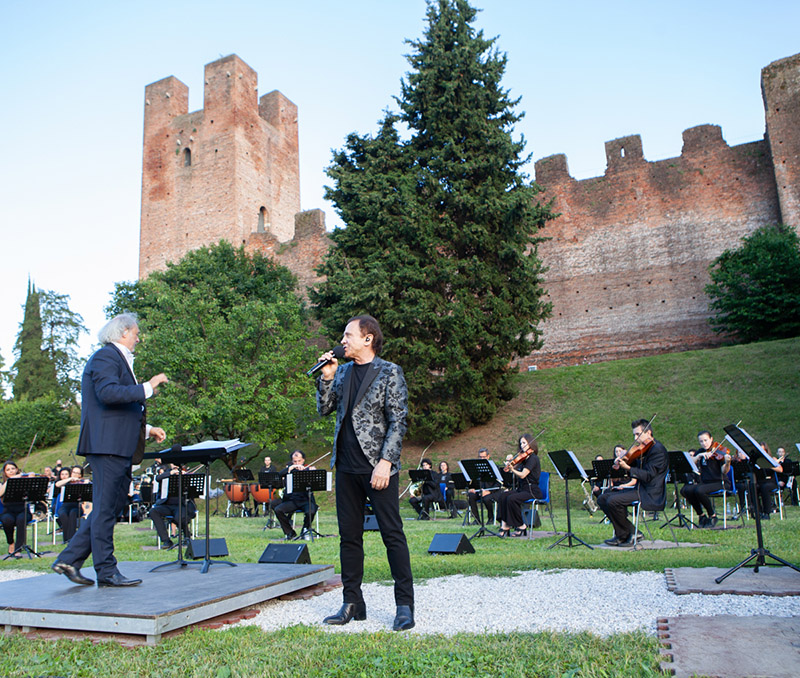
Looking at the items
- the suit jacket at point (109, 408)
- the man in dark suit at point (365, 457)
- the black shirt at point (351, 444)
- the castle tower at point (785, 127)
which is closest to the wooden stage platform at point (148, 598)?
the man in dark suit at point (365, 457)

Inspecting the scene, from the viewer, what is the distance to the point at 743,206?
1027 inches

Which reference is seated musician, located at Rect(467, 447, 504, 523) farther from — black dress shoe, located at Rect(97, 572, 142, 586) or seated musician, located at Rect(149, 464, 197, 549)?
black dress shoe, located at Rect(97, 572, 142, 586)

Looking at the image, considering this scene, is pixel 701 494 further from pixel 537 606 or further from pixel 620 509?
pixel 537 606

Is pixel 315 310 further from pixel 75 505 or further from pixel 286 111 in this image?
pixel 286 111

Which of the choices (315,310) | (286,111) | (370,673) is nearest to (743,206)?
(315,310)

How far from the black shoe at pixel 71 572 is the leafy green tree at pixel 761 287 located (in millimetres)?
23100

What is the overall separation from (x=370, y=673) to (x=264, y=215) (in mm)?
34446

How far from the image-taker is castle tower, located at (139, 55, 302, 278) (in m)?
33.6

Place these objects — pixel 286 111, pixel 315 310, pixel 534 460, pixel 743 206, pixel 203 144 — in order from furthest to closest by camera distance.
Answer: pixel 286 111 → pixel 203 144 → pixel 743 206 → pixel 315 310 → pixel 534 460

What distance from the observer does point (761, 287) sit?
2306cm

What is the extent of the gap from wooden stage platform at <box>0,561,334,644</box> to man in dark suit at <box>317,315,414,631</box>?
2.35ft

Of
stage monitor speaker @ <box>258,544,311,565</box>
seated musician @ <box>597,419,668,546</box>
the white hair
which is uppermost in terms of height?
the white hair

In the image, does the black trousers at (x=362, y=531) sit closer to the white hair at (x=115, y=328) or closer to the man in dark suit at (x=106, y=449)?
the man in dark suit at (x=106, y=449)

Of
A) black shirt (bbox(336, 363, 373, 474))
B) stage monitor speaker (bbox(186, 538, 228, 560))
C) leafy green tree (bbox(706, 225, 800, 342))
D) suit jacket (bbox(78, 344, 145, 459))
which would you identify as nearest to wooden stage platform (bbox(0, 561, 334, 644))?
suit jacket (bbox(78, 344, 145, 459))
